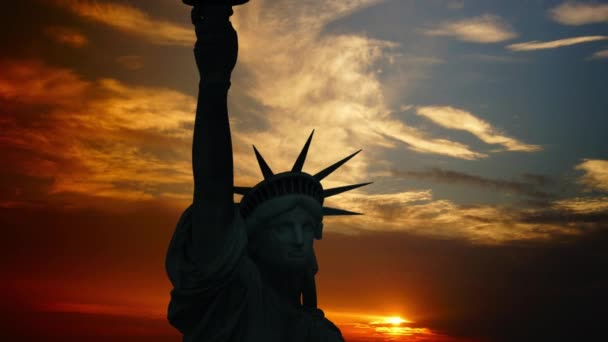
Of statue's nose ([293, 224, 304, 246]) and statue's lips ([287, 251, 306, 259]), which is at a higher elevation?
statue's nose ([293, 224, 304, 246])

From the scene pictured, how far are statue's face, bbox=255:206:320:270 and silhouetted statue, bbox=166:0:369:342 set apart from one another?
0.4 inches

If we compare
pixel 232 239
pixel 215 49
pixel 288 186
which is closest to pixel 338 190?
pixel 288 186

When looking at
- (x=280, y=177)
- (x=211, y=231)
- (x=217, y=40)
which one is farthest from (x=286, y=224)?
(x=217, y=40)

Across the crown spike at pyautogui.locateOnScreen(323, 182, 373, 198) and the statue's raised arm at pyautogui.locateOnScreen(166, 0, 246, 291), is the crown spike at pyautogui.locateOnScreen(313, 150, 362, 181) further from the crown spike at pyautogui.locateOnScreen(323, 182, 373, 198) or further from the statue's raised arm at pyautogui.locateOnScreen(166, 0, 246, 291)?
the statue's raised arm at pyautogui.locateOnScreen(166, 0, 246, 291)

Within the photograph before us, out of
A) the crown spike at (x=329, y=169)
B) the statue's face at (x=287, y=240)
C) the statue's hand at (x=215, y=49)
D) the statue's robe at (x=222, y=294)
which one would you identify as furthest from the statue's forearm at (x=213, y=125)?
the crown spike at (x=329, y=169)

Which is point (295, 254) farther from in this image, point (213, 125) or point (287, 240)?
point (213, 125)

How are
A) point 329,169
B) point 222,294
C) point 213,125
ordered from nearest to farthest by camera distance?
point 213,125, point 222,294, point 329,169

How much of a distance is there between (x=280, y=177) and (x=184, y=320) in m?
1.87

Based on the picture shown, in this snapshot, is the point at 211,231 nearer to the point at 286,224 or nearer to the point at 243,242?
the point at 243,242

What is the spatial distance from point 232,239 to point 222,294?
613 mm

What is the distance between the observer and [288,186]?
8.66m

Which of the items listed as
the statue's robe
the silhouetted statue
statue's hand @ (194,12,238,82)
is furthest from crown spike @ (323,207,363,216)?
statue's hand @ (194,12,238,82)

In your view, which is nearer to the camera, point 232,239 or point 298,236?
point 232,239

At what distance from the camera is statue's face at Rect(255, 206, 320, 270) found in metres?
8.49
